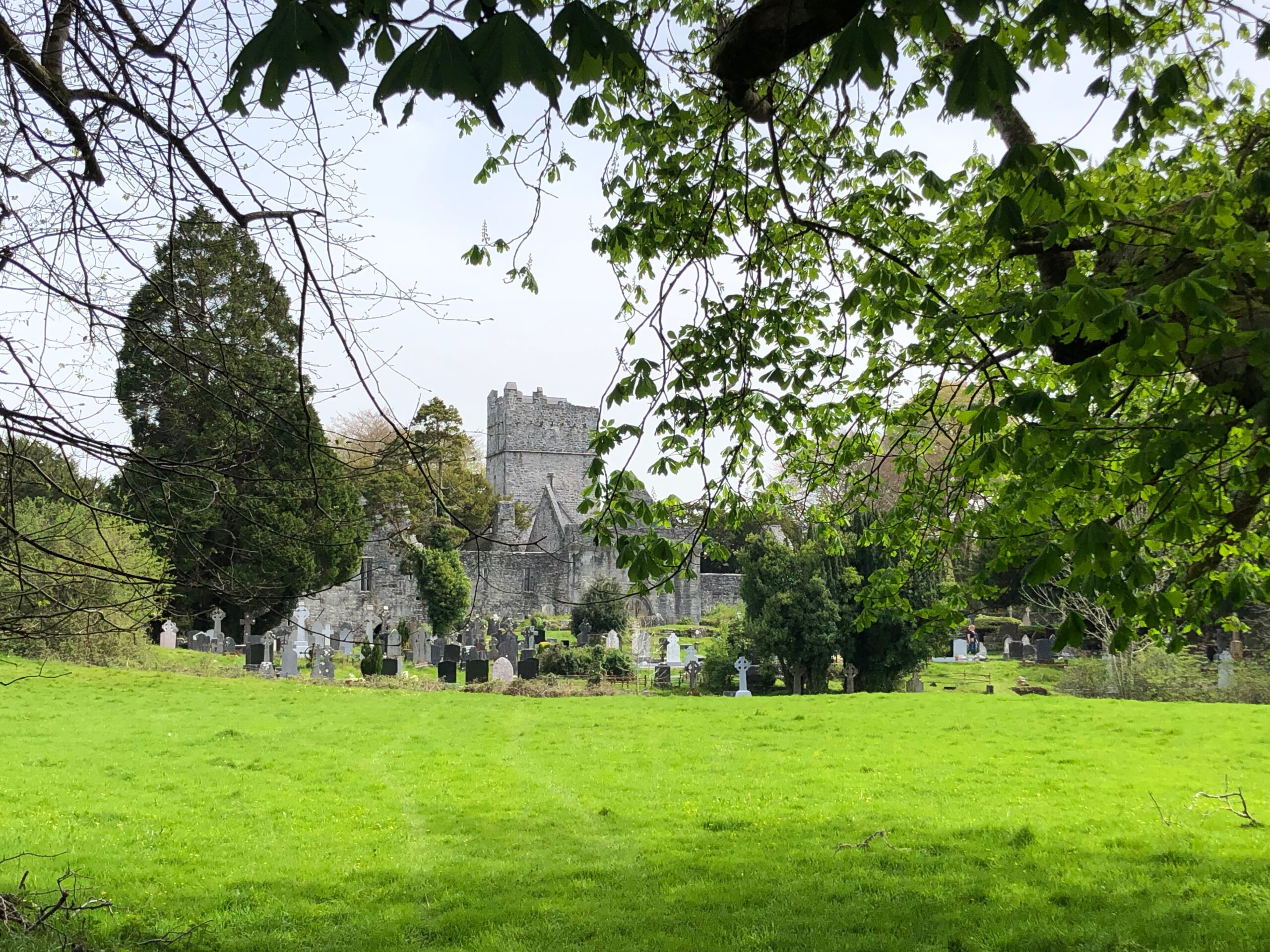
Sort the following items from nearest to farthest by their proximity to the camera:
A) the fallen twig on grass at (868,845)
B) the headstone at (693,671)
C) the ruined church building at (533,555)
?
1. the fallen twig on grass at (868,845)
2. the headstone at (693,671)
3. the ruined church building at (533,555)

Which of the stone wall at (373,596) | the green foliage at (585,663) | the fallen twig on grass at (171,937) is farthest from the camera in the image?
the stone wall at (373,596)

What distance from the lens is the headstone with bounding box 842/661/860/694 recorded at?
1723 cm

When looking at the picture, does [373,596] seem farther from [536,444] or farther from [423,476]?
[423,476]

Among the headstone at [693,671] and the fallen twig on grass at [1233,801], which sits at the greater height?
the headstone at [693,671]

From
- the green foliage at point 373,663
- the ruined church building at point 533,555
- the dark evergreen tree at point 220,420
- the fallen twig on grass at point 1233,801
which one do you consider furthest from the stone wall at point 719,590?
the dark evergreen tree at point 220,420

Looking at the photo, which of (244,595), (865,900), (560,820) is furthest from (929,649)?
(244,595)

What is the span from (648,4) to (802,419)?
9.22ft

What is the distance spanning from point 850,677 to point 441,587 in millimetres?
11731

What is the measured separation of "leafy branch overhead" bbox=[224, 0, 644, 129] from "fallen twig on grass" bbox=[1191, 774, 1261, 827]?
6882 mm

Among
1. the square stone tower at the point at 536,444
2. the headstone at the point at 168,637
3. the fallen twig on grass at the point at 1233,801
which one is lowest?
the fallen twig on grass at the point at 1233,801

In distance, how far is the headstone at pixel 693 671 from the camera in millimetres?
18688

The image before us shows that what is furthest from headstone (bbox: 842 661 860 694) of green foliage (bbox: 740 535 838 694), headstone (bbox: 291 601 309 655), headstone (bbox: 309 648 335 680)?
headstone (bbox: 291 601 309 655)

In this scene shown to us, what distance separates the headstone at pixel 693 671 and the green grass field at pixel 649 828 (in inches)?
235

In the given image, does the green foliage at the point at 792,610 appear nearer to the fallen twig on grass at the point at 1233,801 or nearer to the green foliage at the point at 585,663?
the green foliage at the point at 585,663
